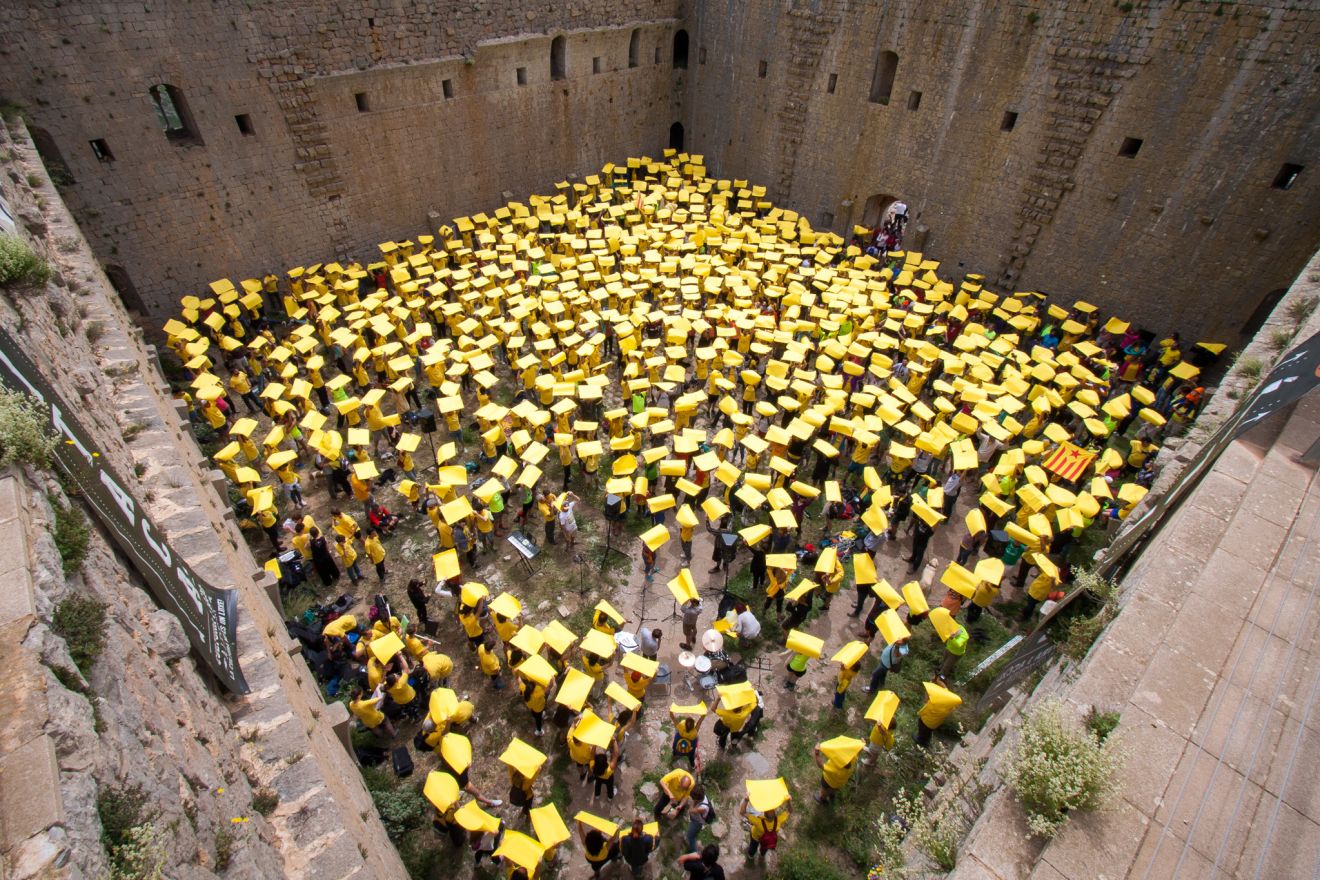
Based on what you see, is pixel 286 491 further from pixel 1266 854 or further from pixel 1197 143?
pixel 1197 143

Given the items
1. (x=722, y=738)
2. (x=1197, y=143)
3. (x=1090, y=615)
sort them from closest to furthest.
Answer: (x=1090, y=615) → (x=722, y=738) → (x=1197, y=143)

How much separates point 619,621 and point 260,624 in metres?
4.55

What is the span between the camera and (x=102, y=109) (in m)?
14.9

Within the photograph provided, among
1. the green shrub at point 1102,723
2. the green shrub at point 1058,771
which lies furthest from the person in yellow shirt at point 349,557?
the green shrub at point 1102,723

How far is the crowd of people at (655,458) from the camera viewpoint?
8.72 meters

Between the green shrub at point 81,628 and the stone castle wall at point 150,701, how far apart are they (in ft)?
0.24

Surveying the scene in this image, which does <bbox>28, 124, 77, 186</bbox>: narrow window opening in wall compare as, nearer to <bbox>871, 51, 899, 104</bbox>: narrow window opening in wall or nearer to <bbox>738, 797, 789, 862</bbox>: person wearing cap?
<bbox>738, 797, 789, 862</bbox>: person wearing cap

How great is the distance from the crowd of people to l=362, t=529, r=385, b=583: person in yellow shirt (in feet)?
0.80

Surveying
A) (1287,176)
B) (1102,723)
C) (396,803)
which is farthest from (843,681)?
(1287,176)

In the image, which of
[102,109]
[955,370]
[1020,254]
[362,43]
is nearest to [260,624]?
[955,370]

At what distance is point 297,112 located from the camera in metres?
17.7

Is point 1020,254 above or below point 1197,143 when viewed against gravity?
below

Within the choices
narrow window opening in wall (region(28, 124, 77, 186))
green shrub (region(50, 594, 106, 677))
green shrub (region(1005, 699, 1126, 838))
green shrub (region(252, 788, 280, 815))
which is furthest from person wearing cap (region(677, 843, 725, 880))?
narrow window opening in wall (region(28, 124, 77, 186))

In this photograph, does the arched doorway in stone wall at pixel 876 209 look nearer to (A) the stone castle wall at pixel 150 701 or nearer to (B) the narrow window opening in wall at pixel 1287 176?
(B) the narrow window opening in wall at pixel 1287 176
